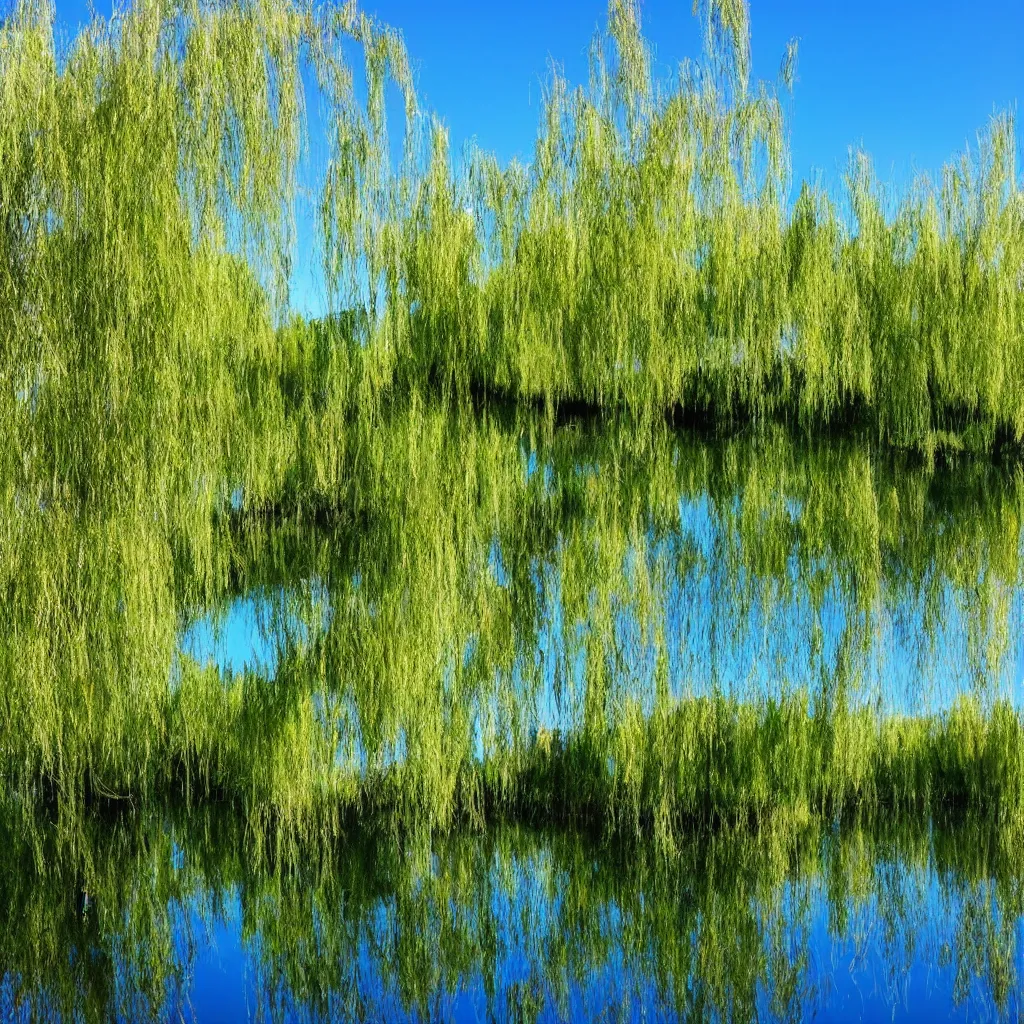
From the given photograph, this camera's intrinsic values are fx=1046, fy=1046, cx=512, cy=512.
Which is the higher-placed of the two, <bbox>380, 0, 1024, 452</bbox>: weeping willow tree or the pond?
<bbox>380, 0, 1024, 452</bbox>: weeping willow tree

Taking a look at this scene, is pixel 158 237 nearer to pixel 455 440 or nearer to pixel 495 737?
pixel 455 440

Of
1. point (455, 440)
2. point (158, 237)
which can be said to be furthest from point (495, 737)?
point (158, 237)

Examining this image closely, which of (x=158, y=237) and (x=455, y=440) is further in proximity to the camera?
(x=455, y=440)

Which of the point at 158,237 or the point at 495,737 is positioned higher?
the point at 158,237

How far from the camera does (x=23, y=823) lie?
2.67 meters

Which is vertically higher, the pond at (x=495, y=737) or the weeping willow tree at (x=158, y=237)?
the weeping willow tree at (x=158, y=237)

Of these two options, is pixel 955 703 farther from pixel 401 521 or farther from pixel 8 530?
pixel 8 530

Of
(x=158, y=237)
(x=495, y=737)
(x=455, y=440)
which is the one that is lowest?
(x=495, y=737)

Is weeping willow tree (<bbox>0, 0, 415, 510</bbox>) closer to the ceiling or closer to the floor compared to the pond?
closer to the ceiling

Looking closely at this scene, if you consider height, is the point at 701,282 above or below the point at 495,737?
above

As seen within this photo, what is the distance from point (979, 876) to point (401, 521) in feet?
6.44

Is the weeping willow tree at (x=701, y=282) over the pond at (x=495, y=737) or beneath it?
over

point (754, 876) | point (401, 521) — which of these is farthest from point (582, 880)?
point (401, 521)

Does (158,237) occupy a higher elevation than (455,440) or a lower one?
higher
